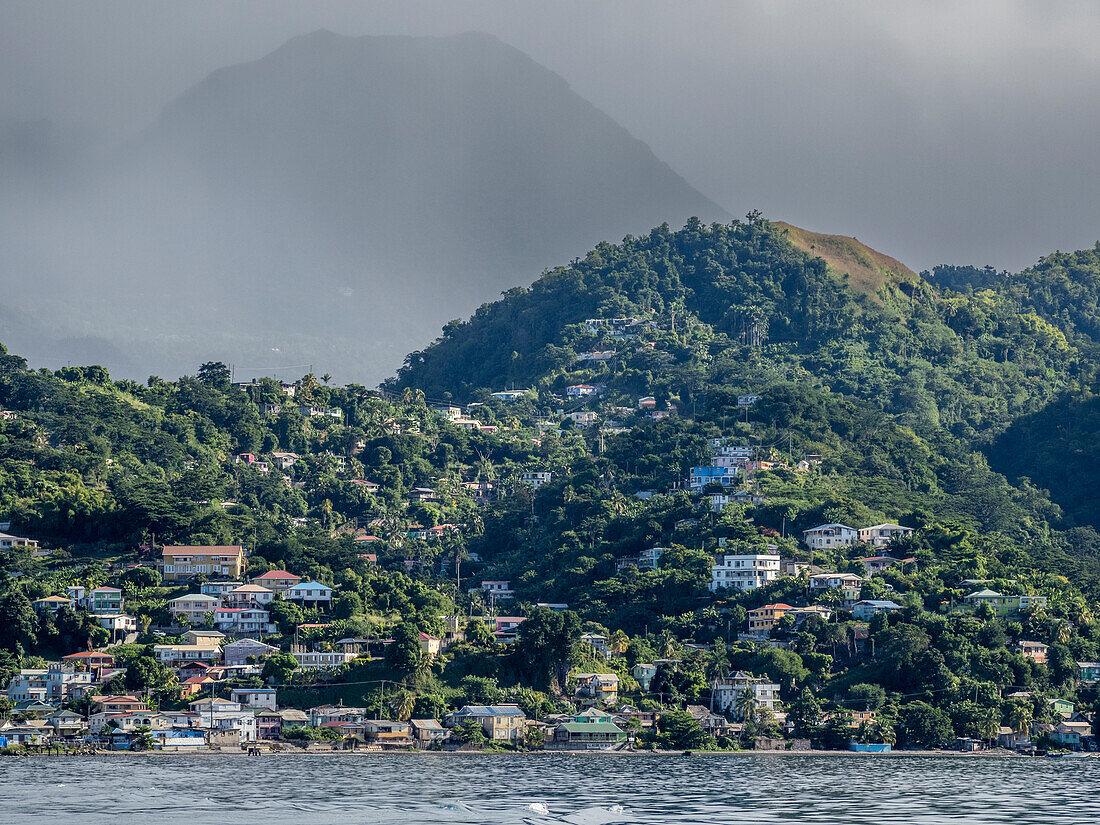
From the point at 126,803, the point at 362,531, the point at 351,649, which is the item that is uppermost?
the point at 362,531

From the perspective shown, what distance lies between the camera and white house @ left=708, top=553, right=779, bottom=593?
9375cm

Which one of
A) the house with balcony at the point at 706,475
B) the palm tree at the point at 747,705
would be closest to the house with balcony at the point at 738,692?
the palm tree at the point at 747,705

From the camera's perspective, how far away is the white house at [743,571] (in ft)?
308

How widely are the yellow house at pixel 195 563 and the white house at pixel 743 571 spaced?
1009 inches

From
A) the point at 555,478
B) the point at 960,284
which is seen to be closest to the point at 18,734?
the point at 555,478

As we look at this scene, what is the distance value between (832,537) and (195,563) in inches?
1421

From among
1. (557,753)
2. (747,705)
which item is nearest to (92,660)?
(557,753)

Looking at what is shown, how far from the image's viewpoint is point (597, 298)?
167 meters

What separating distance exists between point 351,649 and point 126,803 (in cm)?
3167

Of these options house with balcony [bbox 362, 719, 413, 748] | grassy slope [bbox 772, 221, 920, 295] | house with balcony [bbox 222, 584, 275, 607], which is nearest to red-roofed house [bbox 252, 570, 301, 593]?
house with balcony [bbox 222, 584, 275, 607]

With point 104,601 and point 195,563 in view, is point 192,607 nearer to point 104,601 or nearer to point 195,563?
point 104,601

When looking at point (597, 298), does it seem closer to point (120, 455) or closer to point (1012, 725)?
point (120, 455)

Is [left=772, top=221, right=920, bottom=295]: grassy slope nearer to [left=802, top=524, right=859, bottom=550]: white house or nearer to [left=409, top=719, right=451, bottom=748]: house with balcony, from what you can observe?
[left=802, top=524, right=859, bottom=550]: white house

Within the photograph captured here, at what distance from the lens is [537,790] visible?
5634 centimetres
